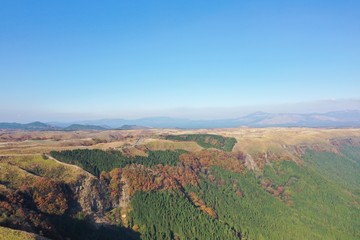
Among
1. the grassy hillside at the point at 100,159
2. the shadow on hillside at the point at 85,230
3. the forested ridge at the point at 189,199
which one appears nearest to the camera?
the shadow on hillside at the point at 85,230

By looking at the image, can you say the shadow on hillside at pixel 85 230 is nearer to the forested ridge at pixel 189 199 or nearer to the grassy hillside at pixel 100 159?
the forested ridge at pixel 189 199

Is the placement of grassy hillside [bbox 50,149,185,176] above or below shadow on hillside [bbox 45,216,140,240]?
above

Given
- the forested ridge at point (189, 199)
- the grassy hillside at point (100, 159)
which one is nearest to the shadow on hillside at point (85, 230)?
the forested ridge at point (189, 199)

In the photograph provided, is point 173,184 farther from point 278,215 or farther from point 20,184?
point 20,184

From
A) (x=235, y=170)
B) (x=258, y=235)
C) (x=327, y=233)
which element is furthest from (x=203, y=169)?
(x=327, y=233)

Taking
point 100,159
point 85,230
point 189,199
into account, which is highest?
point 100,159

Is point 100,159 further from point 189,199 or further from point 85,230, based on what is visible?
point 85,230

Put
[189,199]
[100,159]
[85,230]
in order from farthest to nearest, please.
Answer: [189,199] → [100,159] → [85,230]

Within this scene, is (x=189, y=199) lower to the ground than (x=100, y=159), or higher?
lower

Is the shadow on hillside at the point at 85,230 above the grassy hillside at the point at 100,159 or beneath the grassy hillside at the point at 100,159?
beneath

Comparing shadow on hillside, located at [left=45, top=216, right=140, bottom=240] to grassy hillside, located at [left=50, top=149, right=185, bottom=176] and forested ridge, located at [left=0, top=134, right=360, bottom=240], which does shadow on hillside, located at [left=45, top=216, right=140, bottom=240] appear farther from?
grassy hillside, located at [left=50, top=149, right=185, bottom=176]

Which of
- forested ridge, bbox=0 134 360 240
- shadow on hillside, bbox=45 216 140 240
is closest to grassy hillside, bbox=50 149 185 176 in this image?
forested ridge, bbox=0 134 360 240

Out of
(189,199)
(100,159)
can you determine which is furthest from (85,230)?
(189,199)
